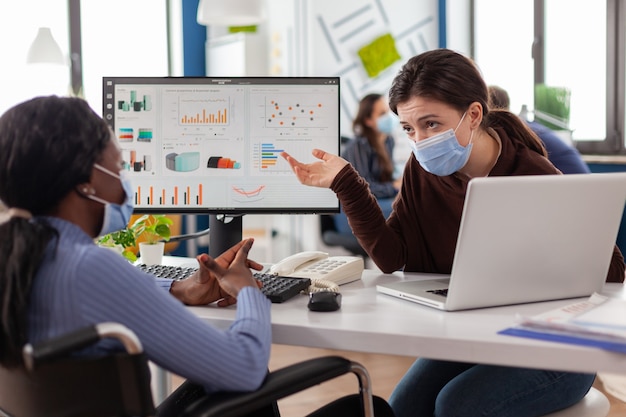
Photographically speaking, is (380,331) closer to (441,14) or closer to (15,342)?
(15,342)

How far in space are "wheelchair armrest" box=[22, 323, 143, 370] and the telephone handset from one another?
27.5 inches

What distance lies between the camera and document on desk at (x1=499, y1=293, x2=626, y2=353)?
4.12 feet

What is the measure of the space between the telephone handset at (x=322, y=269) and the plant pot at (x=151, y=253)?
34 cm

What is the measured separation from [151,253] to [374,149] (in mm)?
2885

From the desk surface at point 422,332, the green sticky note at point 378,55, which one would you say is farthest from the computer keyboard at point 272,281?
the green sticky note at point 378,55

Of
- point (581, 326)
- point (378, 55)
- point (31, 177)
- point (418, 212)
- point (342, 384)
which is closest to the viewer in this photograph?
point (31, 177)

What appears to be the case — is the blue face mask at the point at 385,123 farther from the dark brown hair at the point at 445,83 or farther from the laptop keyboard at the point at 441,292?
the laptop keyboard at the point at 441,292

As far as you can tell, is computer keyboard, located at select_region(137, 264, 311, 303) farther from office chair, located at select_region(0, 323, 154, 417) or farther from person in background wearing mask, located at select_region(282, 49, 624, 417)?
office chair, located at select_region(0, 323, 154, 417)

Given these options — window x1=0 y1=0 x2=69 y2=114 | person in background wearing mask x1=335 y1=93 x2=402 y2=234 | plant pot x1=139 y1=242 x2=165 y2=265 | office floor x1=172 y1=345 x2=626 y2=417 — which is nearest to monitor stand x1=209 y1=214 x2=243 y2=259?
plant pot x1=139 y1=242 x2=165 y2=265

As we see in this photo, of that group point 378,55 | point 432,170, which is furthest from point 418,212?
point 378,55

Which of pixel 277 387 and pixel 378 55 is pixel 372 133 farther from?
pixel 277 387

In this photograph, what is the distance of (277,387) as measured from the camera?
1272mm

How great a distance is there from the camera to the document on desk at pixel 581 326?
1.26 meters

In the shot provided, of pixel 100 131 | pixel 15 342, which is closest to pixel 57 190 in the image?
pixel 100 131
